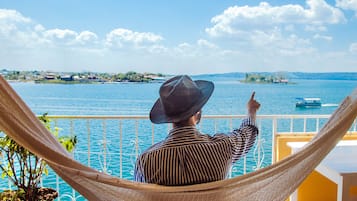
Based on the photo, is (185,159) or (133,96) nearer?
(185,159)

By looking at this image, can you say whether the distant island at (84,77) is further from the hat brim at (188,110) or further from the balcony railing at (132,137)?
the hat brim at (188,110)

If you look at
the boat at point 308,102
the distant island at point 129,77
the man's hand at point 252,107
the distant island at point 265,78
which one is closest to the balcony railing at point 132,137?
the man's hand at point 252,107

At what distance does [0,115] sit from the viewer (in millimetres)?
1090

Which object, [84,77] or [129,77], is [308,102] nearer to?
[129,77]

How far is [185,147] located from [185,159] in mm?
42

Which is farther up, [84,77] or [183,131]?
[84,77]

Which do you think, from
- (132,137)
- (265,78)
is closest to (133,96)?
(265,78)

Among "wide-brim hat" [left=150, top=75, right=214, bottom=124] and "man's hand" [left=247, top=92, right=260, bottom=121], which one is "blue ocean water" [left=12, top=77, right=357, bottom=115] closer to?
"man's hand" [left=247, top=92, right=260, bottom=121]

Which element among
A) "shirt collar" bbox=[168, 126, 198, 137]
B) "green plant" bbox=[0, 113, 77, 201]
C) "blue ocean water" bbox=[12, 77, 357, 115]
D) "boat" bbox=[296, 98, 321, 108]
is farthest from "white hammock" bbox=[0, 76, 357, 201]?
"boat" bbox=[296, 98, 321, 108]

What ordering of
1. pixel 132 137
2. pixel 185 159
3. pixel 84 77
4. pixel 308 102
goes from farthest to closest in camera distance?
pixel 308 102, pixel 84 77, pixel 132 137, pixel 185 159

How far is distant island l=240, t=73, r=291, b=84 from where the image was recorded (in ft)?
13.9

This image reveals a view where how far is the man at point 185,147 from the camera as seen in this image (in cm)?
108

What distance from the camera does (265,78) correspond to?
4.54m

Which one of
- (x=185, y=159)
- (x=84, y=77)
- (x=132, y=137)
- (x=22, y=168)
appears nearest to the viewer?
(x=185, y=159)
